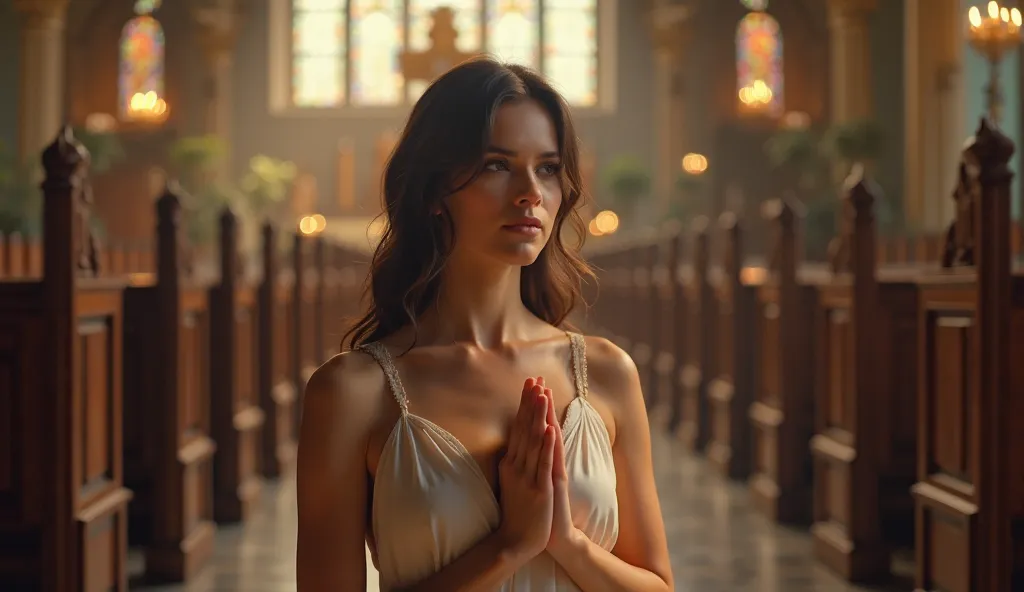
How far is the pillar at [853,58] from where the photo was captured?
752 inches

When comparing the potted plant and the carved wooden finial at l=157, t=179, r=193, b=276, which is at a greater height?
the potted plant

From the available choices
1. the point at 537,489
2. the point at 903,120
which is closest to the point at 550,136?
the point at 537,489

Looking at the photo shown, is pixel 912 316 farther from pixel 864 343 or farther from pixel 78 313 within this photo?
pixel 78 313

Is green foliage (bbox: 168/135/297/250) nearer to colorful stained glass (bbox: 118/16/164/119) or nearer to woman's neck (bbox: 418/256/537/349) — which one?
colorful stained glass (bbox: 118/16/164/119)

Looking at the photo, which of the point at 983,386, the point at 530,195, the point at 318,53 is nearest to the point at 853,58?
the point at 318,53

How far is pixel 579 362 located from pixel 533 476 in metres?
0.24

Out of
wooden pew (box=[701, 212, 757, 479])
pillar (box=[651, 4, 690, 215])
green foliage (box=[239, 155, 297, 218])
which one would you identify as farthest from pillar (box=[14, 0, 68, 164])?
wooden pew (box=[701, 212, 757, 479])

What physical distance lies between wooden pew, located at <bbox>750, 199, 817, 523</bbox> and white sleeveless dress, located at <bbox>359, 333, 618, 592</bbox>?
454 cm

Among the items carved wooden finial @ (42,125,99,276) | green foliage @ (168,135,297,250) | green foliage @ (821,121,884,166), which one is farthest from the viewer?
green foliage @ (168,135,297,250)

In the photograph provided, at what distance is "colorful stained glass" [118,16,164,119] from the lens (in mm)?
23266

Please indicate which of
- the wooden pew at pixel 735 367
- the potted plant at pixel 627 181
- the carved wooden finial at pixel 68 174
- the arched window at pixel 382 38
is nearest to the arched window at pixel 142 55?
the arched window at pixel 382 38

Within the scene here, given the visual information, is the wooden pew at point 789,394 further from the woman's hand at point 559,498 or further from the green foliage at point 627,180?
the green foliage at point 627,180

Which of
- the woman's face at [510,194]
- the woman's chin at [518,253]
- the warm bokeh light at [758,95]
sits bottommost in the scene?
the woman's chin at [518,253]

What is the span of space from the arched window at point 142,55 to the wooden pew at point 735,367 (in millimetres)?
18013
